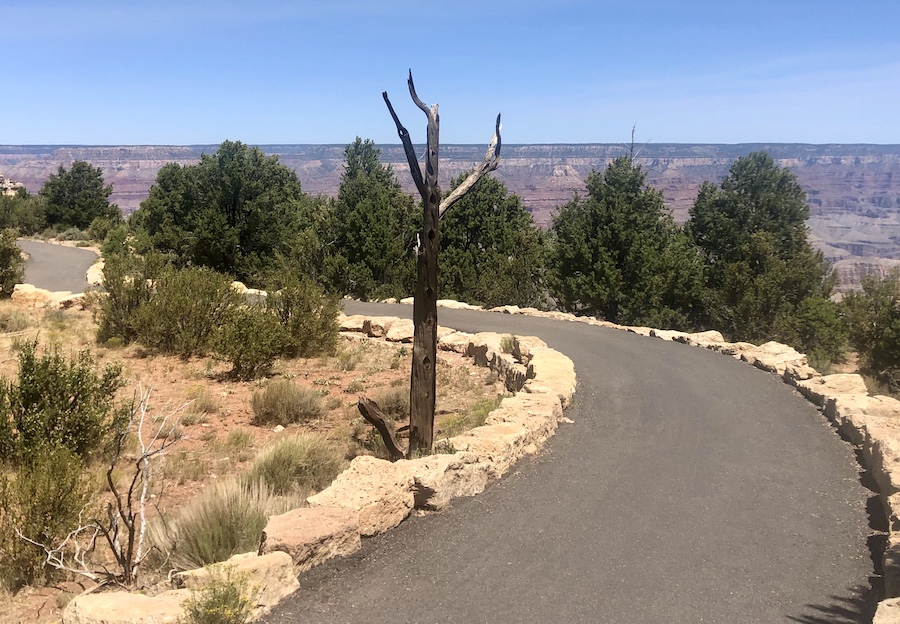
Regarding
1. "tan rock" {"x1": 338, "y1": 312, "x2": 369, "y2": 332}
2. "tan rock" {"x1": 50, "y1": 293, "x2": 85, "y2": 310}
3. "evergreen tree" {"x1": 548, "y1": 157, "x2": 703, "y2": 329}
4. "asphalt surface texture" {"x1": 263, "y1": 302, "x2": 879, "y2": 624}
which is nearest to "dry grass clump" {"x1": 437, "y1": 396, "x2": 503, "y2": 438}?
"asphalt surface texture" {"x1": 263, "y1": 302, "x2": 879, "y2": 624}

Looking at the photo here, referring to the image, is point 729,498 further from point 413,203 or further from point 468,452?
point 413,203

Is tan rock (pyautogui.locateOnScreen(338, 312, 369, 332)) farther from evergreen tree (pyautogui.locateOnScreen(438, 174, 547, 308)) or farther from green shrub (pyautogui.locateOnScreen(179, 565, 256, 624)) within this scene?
evergreen tree (pyautogui.locateOnScreen(438, 174, 547, 308))

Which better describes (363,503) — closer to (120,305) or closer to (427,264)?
(427,264)

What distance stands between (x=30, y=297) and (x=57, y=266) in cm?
1438

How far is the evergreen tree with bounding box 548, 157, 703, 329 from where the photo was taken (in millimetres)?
32219

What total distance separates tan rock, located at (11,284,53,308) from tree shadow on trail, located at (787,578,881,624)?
2299cm

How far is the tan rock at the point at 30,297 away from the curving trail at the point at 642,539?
63.3ft

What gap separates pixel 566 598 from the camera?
5.02m

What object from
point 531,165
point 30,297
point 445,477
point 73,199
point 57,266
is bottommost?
point 57,266

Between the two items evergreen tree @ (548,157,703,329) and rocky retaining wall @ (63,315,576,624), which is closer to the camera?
rocky retaining wall @ (63,315,576,624)

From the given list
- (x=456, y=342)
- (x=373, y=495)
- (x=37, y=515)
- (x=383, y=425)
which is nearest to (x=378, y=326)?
(x=456, y=342)

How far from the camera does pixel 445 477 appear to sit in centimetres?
664

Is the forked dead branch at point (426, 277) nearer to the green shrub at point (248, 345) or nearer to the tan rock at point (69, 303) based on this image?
the green shrub at point (248, 345)

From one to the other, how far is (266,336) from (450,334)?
4518 millimetres
